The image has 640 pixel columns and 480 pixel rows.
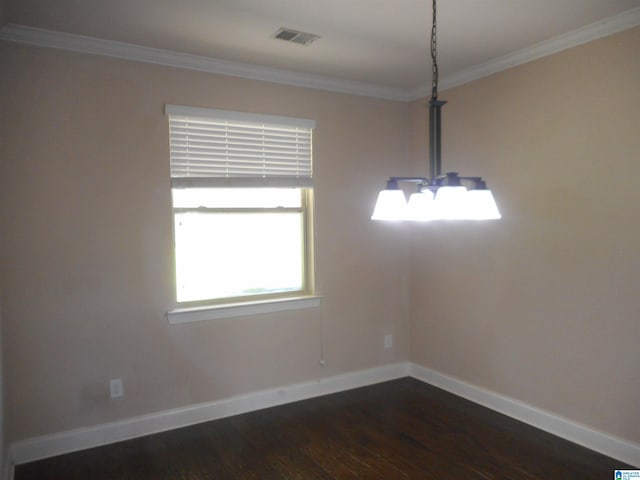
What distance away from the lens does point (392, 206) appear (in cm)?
192

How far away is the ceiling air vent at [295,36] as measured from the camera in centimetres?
282

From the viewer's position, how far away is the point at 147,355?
10.5 ft

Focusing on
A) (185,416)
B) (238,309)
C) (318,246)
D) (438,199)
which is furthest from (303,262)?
(438,199)

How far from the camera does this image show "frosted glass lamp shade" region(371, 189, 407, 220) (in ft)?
6.25

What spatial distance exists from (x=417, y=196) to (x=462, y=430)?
2142 millimetres

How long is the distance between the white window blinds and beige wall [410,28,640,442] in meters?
1.29

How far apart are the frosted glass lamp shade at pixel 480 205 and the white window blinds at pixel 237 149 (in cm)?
210

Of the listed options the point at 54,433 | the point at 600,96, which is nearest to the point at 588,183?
the point at 600,96

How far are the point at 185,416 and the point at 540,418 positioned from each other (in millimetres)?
2504

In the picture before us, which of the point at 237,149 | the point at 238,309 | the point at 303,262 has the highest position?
the point at 237,149

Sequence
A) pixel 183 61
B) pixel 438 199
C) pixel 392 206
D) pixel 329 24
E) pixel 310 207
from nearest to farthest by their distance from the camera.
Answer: pixel 438 199
pixel 392 206
pixel 329 24
pixel 183 61
pixel 310 207

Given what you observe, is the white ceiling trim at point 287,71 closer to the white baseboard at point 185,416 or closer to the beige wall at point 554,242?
the beige wall at point 554,242

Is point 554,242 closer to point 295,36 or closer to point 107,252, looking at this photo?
point 295,36

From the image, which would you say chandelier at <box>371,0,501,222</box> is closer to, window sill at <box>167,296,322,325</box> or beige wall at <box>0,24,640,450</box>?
beige wall at <box>0,24,640,450</box>
